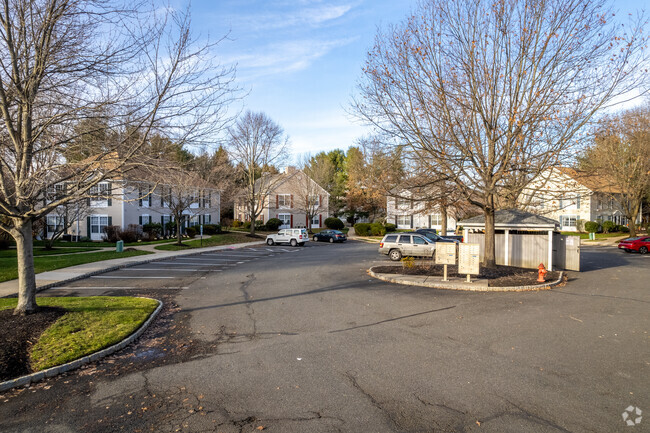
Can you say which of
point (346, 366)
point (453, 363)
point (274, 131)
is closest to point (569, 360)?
point (453, 363)

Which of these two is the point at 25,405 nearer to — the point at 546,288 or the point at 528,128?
the point at 546,288

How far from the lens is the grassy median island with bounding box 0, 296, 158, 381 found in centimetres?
636

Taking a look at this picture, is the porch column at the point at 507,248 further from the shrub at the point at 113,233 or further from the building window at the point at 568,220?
the building window at the point at 568,220

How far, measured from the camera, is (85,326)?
26.7 feet

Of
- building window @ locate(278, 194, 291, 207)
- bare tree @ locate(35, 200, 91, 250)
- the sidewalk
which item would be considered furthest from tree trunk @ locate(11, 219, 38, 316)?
building window @ locate(278, 194, 291, 207)

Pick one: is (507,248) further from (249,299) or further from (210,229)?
(210,229)

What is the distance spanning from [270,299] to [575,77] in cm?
1339

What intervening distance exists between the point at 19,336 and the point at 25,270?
181 cm

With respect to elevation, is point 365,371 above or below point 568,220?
below

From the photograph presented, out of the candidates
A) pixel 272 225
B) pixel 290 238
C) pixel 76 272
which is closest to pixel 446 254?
pixel 76 272

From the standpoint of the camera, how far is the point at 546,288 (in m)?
13.5

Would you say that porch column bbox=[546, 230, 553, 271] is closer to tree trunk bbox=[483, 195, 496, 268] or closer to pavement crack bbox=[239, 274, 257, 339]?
tree trunk bbox=[483, 195, 496, 268]

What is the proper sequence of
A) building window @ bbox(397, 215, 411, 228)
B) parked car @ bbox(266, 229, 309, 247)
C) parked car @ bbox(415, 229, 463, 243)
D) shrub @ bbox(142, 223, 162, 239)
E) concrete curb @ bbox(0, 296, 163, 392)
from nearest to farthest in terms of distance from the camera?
concrete curb @ bbox(0, 296, 163, 392) < parked car @ bbox(415, 229, 463, 243) < parked car @ bbox(266, 229, 309, 247) < shrub @ bbox(142, 223, 162, 239) < building window @ bbox(397, 215, 411, 228)

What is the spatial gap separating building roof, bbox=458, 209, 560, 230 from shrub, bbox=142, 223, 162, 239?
92.5 feet
